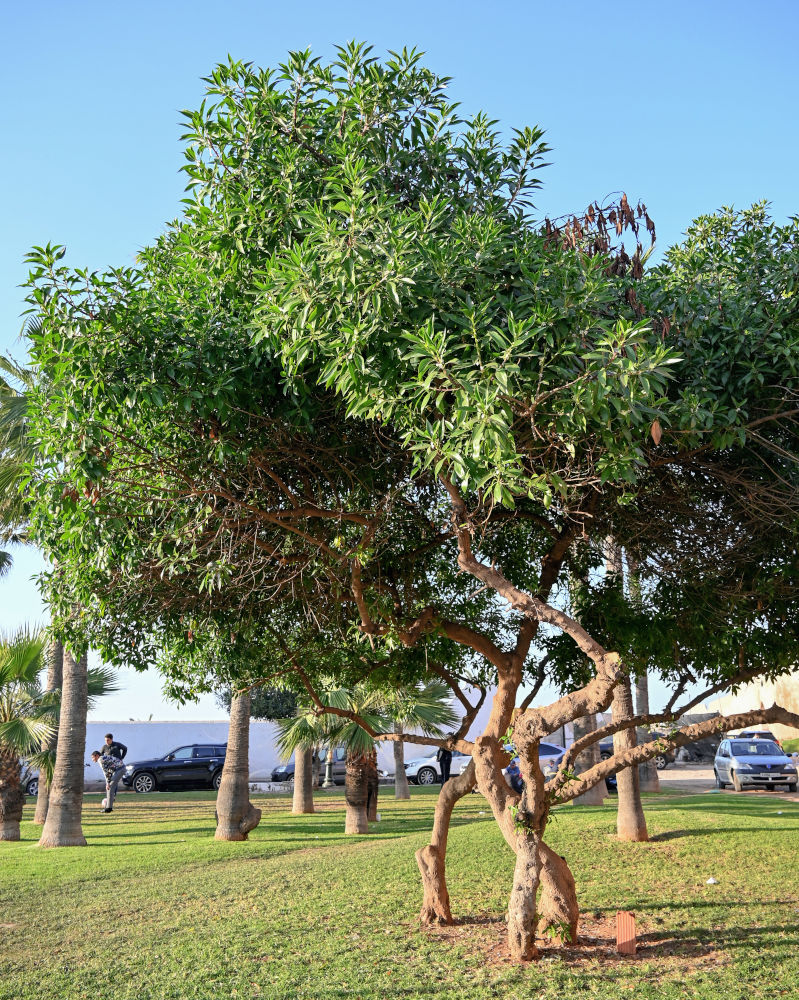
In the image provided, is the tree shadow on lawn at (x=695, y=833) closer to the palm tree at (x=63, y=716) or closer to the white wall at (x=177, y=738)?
the palm tree at (x=63, y=716)

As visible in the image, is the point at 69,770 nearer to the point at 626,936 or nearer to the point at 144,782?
the point at 626,936

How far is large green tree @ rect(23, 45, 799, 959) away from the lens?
555 centimetres

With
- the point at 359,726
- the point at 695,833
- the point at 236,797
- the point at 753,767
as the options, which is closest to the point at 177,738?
the point at 236,797

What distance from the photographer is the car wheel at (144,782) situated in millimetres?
29000

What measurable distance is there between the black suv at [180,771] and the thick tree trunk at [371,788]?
11.4 m

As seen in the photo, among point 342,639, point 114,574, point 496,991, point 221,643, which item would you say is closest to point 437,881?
point 496,991

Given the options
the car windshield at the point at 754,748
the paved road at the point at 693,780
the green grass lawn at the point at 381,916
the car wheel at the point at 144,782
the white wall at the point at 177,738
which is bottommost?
the green grass lawn at the point at 381,916

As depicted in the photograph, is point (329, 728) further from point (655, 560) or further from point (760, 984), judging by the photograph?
point (760, 984)

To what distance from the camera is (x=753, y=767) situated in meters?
23.4

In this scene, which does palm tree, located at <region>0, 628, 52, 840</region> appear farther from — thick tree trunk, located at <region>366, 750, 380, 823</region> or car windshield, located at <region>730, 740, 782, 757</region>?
car windshield, located at <region>730, 740, 782, 757</region>

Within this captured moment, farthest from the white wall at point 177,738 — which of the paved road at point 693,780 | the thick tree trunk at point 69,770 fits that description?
the thick tree trunk at point 69,770

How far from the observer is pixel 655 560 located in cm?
864

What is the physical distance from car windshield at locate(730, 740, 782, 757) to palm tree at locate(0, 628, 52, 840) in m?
17.3

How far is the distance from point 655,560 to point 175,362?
16.0 ft
